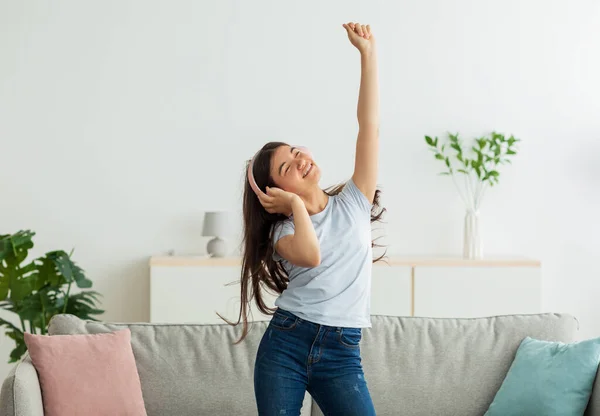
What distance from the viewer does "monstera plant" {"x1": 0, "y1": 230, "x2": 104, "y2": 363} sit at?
4172 mm

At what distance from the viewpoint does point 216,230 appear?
15.4ft

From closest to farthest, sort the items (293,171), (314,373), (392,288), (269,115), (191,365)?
1. (314,373)
2. (293,171)
3. (191,365)
4. (392,288)
5. (269,115)

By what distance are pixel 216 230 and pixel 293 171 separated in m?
2.54

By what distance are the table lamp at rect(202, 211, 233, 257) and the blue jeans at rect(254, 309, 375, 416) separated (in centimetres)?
261

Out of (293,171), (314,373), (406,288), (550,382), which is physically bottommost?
(550,382)

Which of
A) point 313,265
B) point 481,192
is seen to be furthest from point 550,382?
point 481,192

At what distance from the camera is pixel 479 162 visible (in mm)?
4859

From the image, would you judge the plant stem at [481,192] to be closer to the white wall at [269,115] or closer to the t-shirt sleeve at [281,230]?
the white wall at [269,115]

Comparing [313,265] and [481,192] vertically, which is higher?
[481,192]

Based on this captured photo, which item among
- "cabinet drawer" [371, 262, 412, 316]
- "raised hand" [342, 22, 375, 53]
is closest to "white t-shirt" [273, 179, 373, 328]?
"raised hand" [342, 22, 375, 53]

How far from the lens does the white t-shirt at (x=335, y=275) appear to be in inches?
83.7

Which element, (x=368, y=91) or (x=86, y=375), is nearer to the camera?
(x=368, y=91)

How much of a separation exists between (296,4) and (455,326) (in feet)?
7.80

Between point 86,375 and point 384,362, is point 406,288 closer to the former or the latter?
point 384,362
